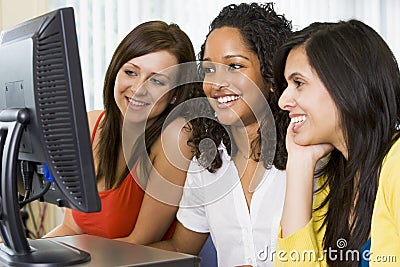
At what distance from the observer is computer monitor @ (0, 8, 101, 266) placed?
0.97 m

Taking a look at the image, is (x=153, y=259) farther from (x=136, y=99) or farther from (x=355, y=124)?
(x=136, y=99)

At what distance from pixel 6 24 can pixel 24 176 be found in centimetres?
170

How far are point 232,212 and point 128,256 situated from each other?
645mm

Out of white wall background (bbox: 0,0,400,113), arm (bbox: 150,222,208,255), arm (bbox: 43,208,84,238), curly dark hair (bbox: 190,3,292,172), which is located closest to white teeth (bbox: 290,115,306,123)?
curly dark hair (bbox: 190,3,292,172)

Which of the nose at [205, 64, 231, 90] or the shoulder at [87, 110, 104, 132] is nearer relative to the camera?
the nose at [205, 64, 231, 90]

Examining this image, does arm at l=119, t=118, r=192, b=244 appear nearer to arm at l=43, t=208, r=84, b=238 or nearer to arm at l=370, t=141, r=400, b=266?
arm at l=43, t=208, r=84, b=238

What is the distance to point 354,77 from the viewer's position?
4.20 ft

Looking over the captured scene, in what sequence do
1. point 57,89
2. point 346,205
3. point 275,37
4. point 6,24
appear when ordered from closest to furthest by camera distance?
1. point 57,89
2. point 346,205
3. point 275,37
4. point 6,24

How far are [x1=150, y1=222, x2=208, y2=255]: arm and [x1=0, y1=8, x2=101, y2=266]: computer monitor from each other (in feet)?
2.18

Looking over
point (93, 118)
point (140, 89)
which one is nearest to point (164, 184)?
point (140, 89)

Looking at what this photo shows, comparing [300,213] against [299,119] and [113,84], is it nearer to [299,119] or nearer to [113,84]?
→ [299,119]

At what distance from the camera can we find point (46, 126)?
1000 millimetres

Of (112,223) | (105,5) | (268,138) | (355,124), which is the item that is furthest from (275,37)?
(105,5)

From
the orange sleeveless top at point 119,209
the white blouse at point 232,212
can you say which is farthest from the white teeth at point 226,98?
the orange sleeveless top at point 119,209
